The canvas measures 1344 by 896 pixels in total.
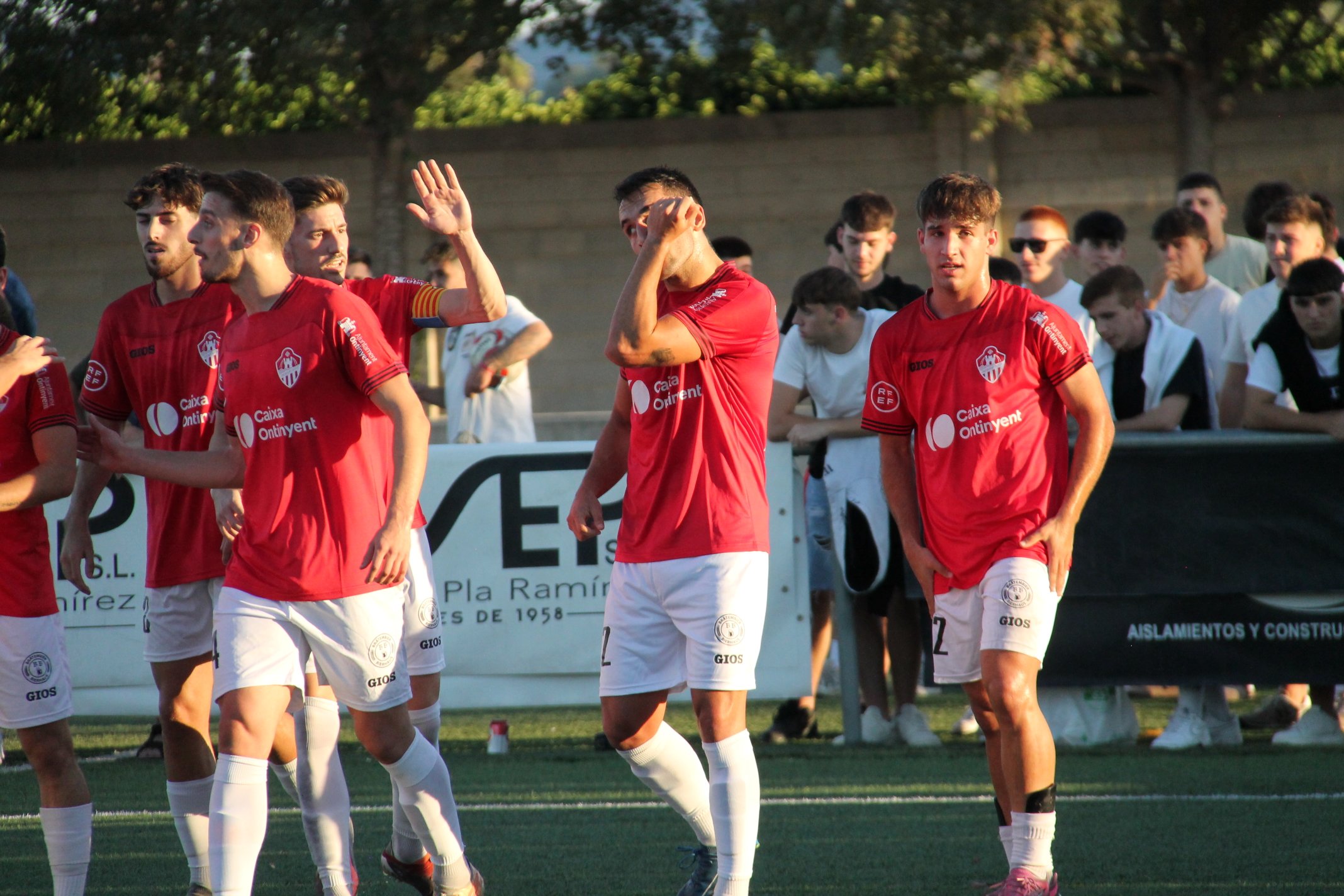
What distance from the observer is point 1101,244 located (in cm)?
896

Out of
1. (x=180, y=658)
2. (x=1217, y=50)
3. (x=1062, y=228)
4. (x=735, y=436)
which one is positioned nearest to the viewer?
(x=735, y=436)

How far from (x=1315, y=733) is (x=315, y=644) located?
543 cm

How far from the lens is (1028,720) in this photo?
185 inches

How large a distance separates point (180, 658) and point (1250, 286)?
7.05 meters

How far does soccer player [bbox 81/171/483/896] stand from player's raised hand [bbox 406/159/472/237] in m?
0.41

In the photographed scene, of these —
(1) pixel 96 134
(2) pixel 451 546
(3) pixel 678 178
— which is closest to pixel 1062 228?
(2) pixel 451 546

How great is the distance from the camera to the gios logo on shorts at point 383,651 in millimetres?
4367

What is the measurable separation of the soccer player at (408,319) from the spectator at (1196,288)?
4.89 metres

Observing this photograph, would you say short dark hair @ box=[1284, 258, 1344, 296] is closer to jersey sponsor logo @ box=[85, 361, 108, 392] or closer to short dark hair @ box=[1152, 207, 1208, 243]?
short dark hair @ box=[1152, 207, 1208, 243]

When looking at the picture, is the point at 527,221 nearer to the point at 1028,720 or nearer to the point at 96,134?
the point at 96,134

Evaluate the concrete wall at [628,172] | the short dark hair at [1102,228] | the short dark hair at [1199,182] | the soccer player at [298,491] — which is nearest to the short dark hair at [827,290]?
the short dark hair at [1102,228]

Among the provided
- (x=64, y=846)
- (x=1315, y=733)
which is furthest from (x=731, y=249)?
(x=64, y=846)

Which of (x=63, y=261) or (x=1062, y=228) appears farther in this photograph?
(x=63, y=261)

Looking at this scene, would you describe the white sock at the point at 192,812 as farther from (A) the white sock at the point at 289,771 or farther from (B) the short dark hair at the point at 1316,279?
(B) the short dark hair at the point at 1316,279
